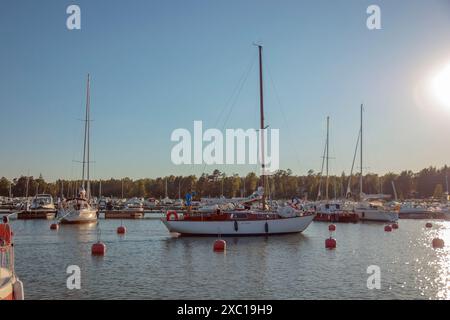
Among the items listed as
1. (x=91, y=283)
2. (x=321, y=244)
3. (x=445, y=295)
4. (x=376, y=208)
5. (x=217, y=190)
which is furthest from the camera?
(x=217, y=190)

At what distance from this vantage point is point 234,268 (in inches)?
1369

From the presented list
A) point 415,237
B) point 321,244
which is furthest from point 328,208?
point 321,244

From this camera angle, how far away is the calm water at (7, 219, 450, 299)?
27.2 metres

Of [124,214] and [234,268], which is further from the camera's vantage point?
[124,214]

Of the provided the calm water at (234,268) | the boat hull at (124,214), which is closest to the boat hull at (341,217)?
the calm water at (234,268)

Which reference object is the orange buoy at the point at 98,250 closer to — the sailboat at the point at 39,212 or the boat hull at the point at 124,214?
Answer: the boat hull at the point at 124,214

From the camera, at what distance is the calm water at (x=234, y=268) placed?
27.2 meters

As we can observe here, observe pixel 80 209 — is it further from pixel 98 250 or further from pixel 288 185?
pixel 288 185

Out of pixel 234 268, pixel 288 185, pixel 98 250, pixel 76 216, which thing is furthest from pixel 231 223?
pixel 288 185

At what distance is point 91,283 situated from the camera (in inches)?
1152

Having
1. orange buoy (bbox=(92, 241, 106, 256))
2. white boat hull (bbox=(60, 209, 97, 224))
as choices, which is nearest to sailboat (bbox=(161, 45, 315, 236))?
orange buoy (bbox=(92, 241, 106, 256))
